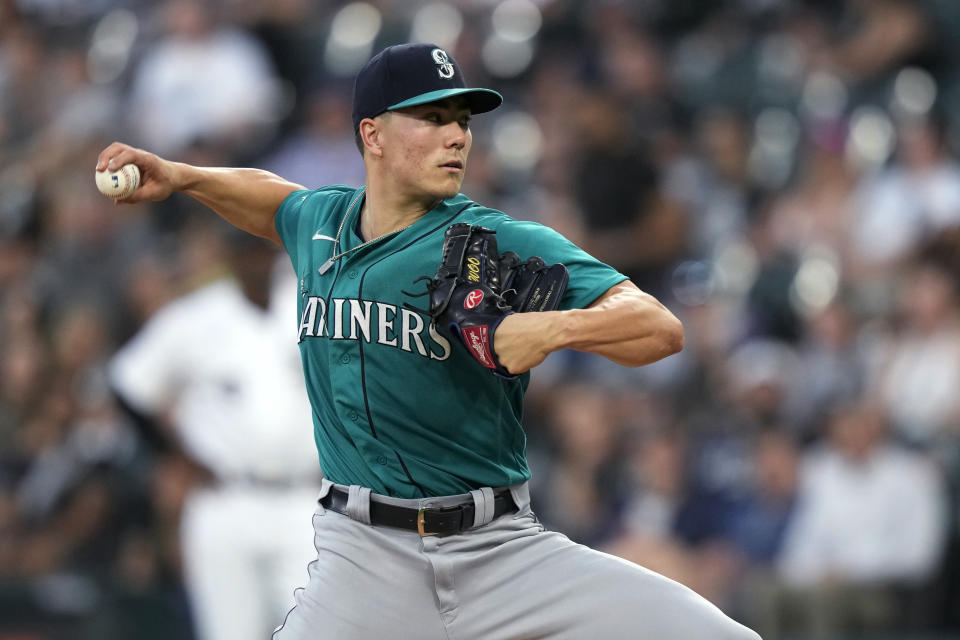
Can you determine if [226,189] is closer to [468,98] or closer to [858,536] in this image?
[468,98]

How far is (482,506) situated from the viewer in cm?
387

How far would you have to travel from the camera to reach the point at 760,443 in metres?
7.63

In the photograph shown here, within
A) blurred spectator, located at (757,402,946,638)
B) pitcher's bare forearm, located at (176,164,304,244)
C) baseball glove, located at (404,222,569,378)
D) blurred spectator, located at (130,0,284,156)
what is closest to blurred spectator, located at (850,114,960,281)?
blurred spectator, located at (757,402,946,638)

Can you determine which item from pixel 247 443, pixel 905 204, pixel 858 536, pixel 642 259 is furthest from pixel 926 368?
pixel 247 443

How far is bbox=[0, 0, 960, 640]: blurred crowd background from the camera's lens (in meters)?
7.50

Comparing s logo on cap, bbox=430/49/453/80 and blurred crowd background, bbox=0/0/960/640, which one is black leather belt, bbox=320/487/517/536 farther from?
blurred crowd background, bbox=0/0/960/640

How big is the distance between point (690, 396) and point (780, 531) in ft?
3.29

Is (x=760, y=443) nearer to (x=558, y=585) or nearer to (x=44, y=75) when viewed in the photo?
(x=558, y=585)

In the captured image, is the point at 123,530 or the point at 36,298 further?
the point at 36,298

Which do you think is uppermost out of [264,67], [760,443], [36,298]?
[264,67]

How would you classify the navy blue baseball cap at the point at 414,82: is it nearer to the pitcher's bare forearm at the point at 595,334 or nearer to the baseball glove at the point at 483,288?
the baseball glove at the point at 483,288

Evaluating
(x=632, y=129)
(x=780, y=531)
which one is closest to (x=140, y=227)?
(x=632, y=129)

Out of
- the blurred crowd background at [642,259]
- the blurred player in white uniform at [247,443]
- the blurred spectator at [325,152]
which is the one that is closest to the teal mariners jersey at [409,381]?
the blurred player in white uniform at [247,443]

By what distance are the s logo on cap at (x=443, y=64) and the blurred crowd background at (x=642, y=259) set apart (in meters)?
3.83
